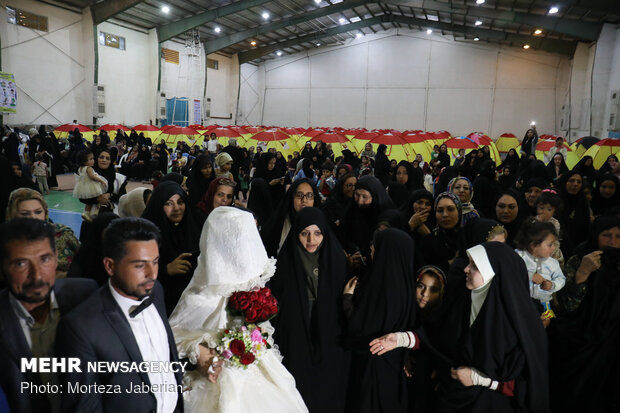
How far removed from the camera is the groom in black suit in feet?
4.89

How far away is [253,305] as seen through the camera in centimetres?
209

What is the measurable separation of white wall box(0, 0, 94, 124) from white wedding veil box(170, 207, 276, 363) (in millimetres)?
16208

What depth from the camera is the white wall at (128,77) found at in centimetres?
1829

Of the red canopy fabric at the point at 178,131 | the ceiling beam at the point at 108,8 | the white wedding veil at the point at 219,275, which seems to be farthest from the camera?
the ceiling beam at the point at 108,8

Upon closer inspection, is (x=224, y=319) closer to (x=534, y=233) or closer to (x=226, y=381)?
(x=226, y=381)

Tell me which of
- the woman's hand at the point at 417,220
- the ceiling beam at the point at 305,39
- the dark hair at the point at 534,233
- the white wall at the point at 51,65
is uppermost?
the ceiling beam at the point at 305,39

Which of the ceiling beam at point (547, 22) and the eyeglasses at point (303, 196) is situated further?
the ceiling beam at point (547, 22)

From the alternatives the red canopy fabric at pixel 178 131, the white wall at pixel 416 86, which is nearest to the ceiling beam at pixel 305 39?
the white wall at pixel 416 86

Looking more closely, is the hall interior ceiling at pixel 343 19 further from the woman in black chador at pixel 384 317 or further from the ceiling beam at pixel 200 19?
the woman in black chador at pixel 384 317

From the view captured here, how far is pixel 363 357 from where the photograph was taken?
258cm

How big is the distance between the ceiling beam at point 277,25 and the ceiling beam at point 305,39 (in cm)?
370

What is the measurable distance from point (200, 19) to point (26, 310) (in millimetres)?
19842

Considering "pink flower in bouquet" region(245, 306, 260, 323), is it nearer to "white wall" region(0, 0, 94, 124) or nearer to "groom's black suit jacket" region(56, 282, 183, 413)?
"groom's black suit jacket" region(56, 282, 183, 413)

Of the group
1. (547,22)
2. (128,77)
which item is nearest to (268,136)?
(128,77)
